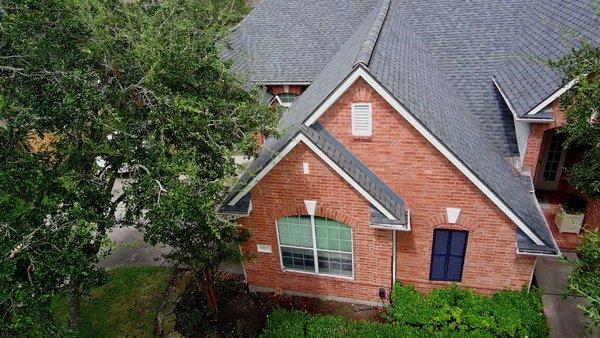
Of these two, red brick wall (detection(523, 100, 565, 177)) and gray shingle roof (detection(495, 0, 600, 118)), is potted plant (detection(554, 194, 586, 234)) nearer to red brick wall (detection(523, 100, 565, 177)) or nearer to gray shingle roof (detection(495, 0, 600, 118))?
red brick wall (detection(523, 100, 565, 177))

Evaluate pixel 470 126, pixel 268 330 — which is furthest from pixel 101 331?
pixel 470 126

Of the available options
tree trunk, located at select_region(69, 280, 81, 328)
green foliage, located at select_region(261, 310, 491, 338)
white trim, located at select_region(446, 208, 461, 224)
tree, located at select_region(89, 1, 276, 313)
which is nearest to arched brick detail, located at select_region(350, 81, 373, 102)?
tree, located at select_region(89, 1, 276, 313)

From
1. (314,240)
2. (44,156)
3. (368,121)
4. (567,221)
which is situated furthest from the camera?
(567,221)

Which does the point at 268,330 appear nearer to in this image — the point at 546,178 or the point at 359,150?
the point at 359,150

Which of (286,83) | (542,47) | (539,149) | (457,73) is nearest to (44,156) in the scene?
(286,83)

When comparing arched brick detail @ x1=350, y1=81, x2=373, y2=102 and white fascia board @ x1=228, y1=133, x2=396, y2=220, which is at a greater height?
arched brick detail @ x1=350, y1=81, x2=373, y2=102

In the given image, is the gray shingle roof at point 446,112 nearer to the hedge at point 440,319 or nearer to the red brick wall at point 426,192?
the red brick wall at point 426,192

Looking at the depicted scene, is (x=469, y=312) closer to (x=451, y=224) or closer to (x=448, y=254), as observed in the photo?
(x=448, y=254)
